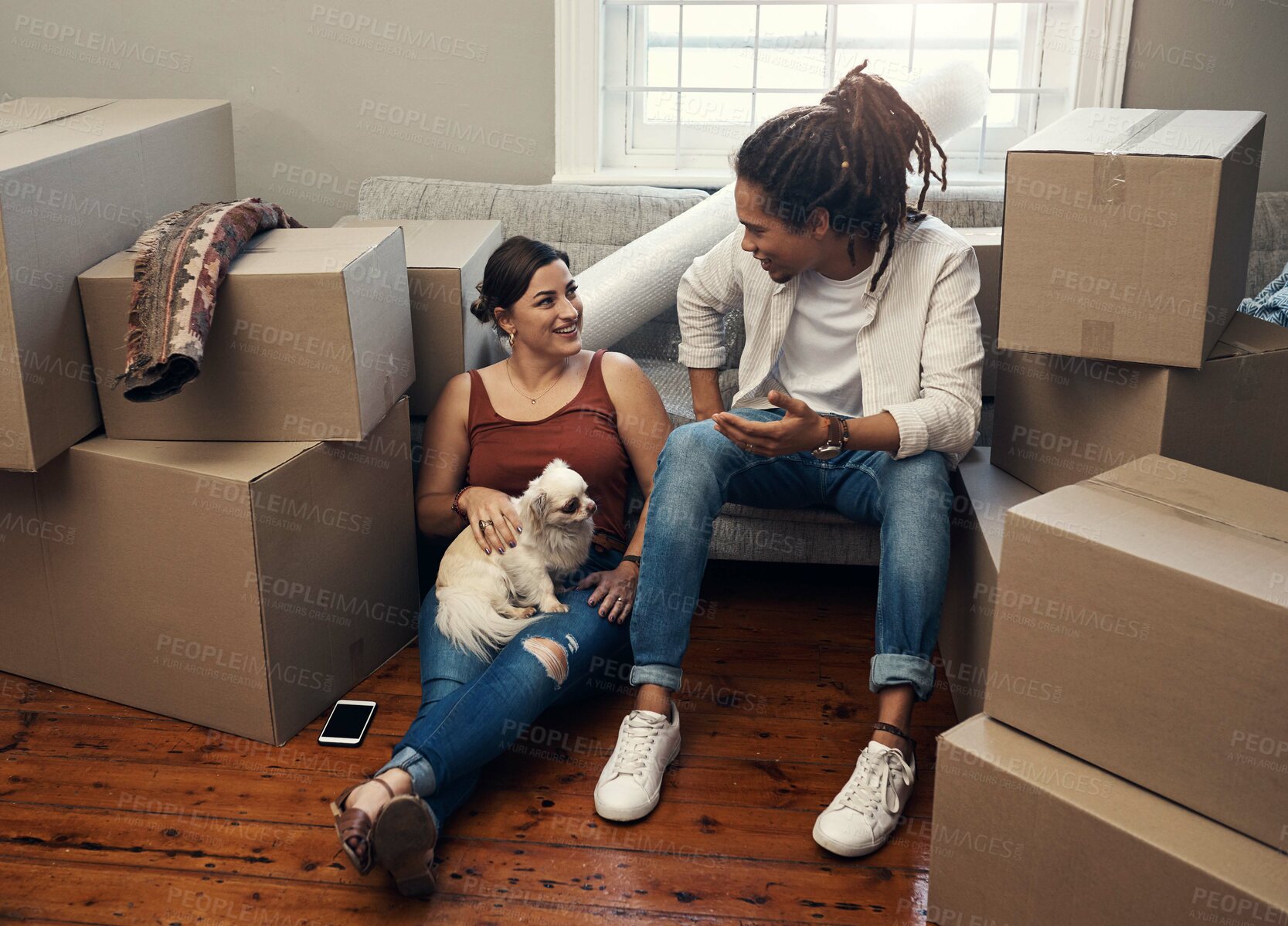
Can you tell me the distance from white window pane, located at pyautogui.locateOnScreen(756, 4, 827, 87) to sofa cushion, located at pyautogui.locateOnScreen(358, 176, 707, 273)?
0.52 meters

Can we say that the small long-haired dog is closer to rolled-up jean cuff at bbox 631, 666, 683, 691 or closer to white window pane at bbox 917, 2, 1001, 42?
rolled-up jean cuff at bbox 631, 666, 683, 691

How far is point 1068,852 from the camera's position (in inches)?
50.4

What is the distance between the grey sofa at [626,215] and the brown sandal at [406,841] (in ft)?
3.02

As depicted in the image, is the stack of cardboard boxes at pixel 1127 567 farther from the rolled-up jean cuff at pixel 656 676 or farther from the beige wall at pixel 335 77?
the beige wall at pixel 335 77

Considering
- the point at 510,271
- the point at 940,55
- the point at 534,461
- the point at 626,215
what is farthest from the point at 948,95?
the point at 534,461

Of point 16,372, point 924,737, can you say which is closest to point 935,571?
point 924,737

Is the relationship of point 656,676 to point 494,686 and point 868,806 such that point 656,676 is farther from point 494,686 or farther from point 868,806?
point 868,806

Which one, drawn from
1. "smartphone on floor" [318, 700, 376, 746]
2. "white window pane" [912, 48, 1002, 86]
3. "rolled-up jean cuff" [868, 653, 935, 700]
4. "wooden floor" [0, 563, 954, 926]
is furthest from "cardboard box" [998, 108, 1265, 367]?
"white window pane" [912, 48, 1002, 86]

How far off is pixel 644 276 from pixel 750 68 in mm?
948

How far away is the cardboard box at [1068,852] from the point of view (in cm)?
115

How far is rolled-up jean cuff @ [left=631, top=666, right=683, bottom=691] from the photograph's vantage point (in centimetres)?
179

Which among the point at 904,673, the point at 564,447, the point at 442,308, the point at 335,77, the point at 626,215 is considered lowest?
the point at 904,673

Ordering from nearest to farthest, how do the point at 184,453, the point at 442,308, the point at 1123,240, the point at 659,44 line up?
the point at 1123,240 → the point at 184,453 → the point at 442,308 → the point at 659,44

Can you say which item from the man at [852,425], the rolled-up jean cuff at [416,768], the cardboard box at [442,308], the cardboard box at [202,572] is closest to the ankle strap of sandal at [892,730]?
the man at [852,425]
